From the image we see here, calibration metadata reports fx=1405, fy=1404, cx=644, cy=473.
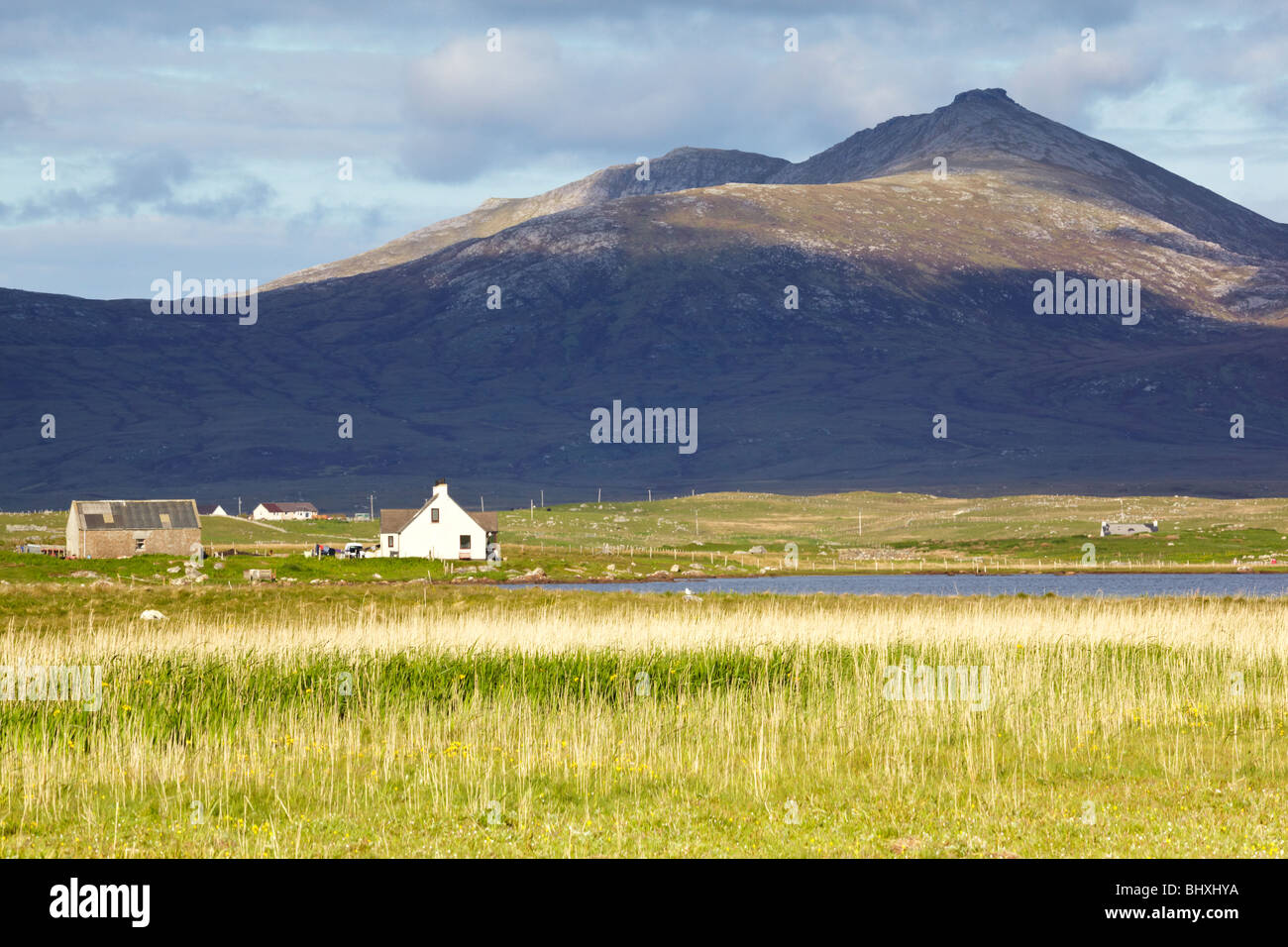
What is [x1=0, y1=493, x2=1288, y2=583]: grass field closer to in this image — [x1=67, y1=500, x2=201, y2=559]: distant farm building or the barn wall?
the barn wall

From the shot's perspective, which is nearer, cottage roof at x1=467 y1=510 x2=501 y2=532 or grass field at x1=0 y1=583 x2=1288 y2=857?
grass field at x1=0 y1=583 x2=1288 y2=857

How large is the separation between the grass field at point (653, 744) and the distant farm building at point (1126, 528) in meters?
135

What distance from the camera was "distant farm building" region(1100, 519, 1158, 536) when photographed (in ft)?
552

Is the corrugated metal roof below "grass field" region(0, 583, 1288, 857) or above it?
above

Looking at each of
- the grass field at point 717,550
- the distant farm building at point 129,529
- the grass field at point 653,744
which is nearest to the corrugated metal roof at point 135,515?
the distant farm building at point 129,529

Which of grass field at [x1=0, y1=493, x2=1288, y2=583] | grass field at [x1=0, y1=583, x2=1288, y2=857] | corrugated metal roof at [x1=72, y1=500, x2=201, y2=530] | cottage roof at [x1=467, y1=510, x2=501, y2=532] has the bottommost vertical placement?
grass field at [x1=0, y1=493, x2=1288, y2=583]

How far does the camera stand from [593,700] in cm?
2622

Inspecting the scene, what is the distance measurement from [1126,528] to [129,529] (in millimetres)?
117034

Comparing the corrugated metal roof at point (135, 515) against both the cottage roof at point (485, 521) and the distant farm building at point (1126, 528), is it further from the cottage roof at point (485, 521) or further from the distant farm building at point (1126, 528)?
the distant farm building at point (1126, 528)

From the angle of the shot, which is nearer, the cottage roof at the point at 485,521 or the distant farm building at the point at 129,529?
the distant farm building at the point at 129,529

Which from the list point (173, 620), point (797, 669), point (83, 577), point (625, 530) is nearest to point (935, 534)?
point (625, 530)

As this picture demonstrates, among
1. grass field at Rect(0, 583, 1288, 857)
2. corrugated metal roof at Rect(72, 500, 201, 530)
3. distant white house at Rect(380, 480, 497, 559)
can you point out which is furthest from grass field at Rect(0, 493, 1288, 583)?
grass field at Rect(0, 583, 1288, 857)

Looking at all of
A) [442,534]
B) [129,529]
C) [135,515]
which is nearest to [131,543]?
[129,529]

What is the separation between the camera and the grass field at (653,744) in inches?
642
